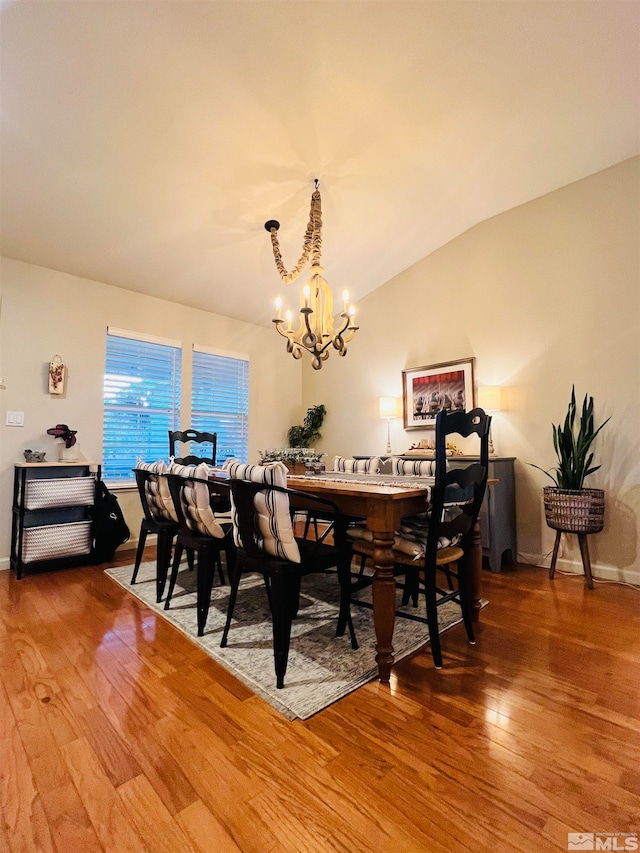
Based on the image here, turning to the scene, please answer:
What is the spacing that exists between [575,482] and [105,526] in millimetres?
3957

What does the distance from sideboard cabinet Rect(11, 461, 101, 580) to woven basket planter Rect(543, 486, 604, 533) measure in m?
3.89

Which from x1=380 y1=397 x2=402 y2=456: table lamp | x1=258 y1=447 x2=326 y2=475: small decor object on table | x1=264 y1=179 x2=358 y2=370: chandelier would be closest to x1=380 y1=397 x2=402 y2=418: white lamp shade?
x1=380 y1=397 x2=402 y2=456: table lamp

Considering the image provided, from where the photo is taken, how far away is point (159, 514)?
2748mm

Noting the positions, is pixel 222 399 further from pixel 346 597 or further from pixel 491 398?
pixel 346 597

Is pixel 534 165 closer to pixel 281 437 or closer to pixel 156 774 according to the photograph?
pixel 281 437

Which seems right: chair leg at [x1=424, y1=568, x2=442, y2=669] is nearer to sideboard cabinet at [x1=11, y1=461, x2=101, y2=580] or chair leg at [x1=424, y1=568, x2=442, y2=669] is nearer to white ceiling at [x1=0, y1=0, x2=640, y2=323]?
white ceiling at [x1=0, y1=0, x2=640, y2=323]

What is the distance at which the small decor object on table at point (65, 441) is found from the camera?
3.50m

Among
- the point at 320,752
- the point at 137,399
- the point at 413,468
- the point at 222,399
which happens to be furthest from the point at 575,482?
the point at 137,399

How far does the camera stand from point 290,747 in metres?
1.34

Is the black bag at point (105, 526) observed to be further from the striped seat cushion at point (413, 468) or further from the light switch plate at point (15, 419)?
the striped seat cushion at point (413, 468)

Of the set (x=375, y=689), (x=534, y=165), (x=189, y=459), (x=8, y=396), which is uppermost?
(x=534, y=165)

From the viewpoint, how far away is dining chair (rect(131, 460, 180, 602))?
8.51 feet

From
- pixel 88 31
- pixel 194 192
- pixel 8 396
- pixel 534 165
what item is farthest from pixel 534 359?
pixel 8 396

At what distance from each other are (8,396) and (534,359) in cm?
458
